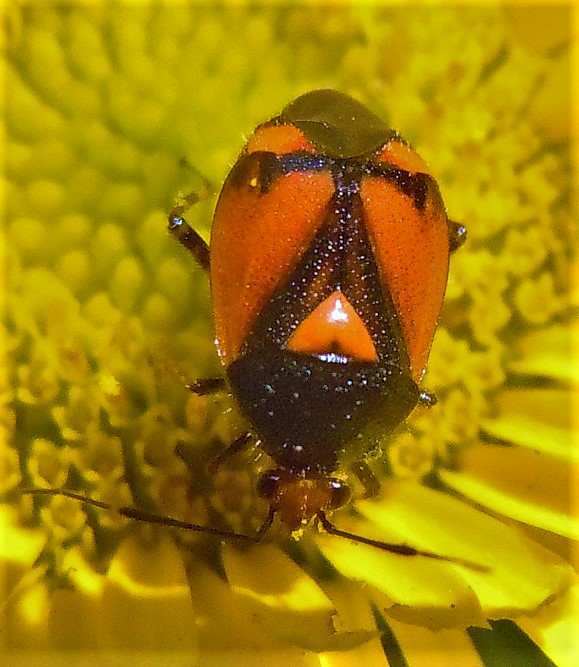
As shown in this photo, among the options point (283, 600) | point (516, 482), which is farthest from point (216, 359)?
point (516, 482)

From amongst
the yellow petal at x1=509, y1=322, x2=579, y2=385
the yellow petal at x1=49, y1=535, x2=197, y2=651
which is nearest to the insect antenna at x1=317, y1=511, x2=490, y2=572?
the yellow petal at x1=49, y1=535, x2=197, y2=651

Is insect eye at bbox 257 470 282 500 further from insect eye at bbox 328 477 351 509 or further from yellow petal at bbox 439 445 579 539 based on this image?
yellow petal at bbox 439 445 579 539

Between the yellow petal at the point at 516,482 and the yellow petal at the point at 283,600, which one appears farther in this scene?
the yellow petal at the point at 516,482

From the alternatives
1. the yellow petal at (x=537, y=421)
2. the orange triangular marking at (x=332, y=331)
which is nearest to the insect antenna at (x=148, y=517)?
the orange triangular marking at (x=332, y=331)

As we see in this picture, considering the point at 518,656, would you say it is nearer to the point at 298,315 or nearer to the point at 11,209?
the point at 298,315

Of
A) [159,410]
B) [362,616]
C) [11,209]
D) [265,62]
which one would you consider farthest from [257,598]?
[265,62]

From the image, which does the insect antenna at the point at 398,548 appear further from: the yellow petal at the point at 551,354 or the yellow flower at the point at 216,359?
the yellow petal at the point at 551,354
